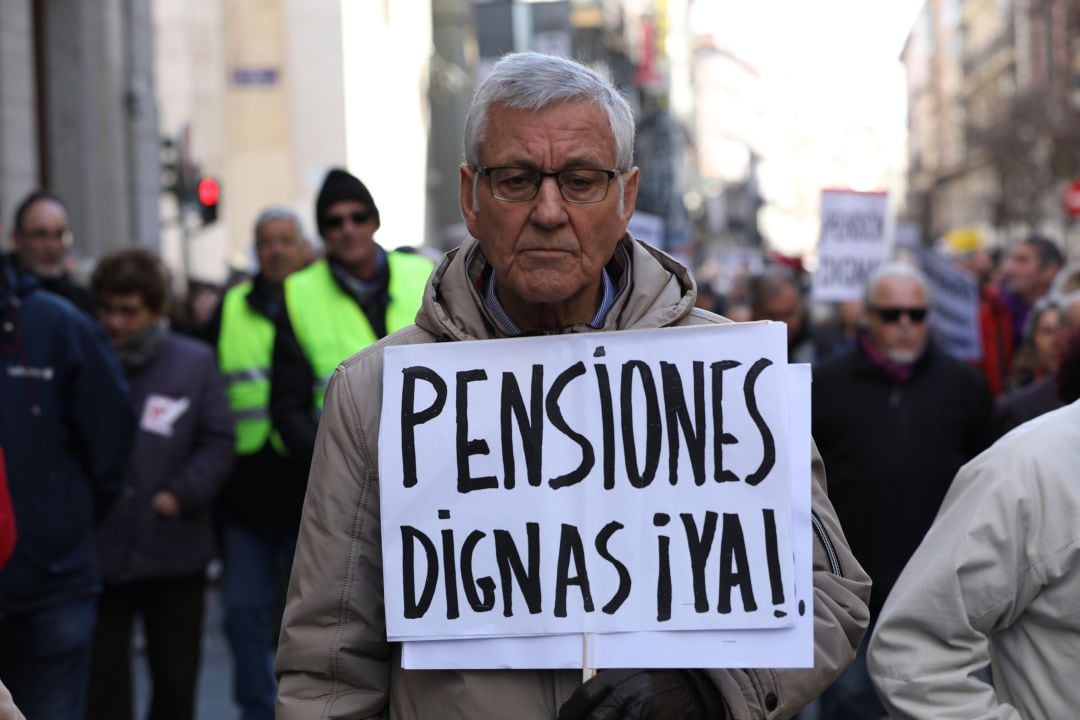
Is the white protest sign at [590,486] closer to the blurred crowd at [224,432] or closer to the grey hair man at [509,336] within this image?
the grey hair man at [509,336]

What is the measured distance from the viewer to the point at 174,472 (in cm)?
682

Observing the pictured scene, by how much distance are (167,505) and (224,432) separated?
0.44 metres

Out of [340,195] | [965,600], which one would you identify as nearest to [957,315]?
[340,195]

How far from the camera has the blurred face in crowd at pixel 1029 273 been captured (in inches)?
404

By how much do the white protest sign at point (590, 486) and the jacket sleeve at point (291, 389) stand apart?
11.5 ft

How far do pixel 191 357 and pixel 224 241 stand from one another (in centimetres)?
2316

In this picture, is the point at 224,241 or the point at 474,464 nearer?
the point at 474,464

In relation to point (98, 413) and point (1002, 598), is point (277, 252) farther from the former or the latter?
point (1002, 598)

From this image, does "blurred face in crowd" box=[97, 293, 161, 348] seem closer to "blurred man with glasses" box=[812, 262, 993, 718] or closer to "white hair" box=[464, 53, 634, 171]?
"blurred man with glasses" box=[812, 262, 993, 718]

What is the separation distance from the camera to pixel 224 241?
97.3ft

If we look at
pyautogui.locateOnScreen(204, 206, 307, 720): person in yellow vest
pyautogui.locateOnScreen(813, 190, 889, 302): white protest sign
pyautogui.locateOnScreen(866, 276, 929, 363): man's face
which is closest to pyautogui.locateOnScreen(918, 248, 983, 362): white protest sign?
pyautogui.locateOnScreen(813, 190, 889, 302): white protest sign

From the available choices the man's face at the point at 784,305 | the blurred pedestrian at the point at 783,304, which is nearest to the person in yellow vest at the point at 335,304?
the blurred pedestrian at the point at 783,304

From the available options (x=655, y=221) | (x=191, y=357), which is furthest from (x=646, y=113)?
(x=191, y=357)

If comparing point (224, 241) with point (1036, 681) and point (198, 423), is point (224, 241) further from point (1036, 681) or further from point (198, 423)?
point (1036, 681)
